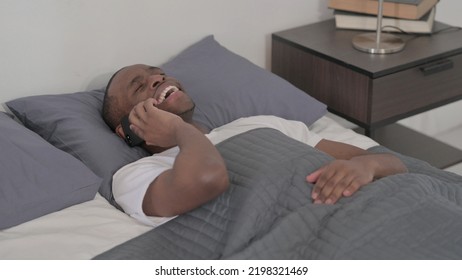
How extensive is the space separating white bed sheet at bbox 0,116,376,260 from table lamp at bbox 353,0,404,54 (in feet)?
3.53

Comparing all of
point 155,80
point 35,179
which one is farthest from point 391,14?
point 35,179

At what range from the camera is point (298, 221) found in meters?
1.51

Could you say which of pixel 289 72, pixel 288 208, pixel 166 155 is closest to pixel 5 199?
pixel 166 155

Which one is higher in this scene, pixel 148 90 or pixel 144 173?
pixel 148 90

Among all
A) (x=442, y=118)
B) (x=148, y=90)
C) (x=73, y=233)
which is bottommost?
(x=442, y=118)

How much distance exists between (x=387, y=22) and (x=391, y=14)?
0.14ft

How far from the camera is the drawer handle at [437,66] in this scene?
232 centimetres

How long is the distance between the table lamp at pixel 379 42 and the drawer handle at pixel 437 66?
113 mm

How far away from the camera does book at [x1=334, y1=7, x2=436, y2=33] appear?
2479mm

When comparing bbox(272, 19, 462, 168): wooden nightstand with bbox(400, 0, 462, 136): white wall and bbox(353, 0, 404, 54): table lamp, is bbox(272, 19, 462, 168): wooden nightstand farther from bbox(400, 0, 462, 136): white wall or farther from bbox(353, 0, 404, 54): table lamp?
bbox(400, 0, 462, 136): white wall

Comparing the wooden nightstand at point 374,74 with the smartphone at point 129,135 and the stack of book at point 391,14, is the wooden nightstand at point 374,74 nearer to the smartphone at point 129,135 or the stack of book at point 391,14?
the stack of book at point 391,14

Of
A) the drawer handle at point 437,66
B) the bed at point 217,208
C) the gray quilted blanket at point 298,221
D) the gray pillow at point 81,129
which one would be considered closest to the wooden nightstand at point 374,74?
the drawer handle at point 437,66

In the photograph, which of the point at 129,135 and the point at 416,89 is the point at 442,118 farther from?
the point at 129,135
